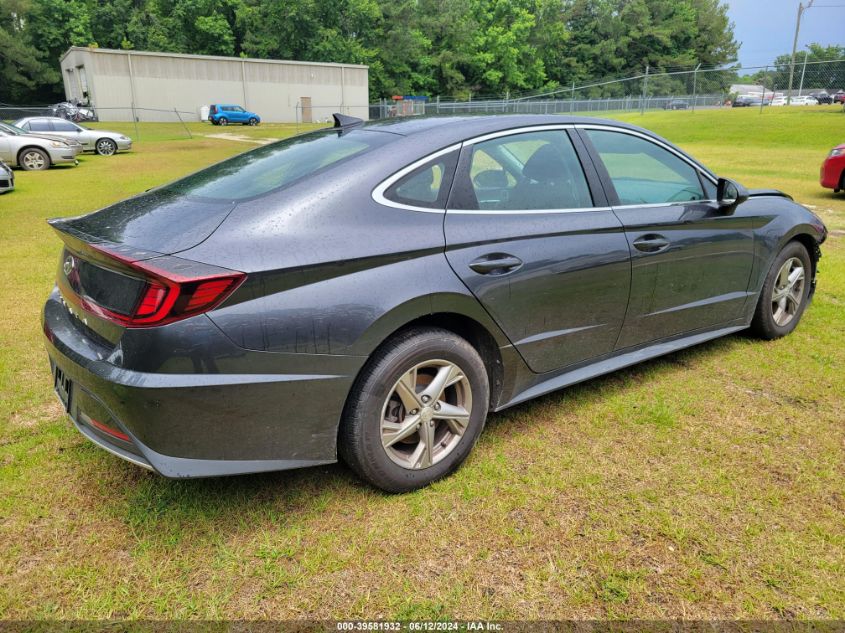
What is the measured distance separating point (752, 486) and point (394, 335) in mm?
1740

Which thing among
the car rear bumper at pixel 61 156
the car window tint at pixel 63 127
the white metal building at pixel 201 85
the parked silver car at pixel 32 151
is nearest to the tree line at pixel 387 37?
the white metal building at pixel 201 85

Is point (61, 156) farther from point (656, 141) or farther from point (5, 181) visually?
point (656, 141)

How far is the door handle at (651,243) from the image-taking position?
3.37 metres

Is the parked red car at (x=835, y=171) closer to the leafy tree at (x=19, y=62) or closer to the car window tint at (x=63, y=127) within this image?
the car window tint at (x=63, y=127)

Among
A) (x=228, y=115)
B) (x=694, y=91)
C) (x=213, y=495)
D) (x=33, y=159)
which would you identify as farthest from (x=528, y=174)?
(x=228, y=115)

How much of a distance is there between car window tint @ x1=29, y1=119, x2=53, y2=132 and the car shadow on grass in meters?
20.7

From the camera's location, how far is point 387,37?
195 ft

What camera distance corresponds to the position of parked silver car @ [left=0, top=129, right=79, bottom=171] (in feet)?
54.7

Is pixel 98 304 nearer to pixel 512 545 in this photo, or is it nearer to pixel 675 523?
pixel 512 545

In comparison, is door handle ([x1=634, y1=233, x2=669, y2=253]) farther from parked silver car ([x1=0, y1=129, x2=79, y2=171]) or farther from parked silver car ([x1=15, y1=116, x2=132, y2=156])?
parked silver car ([x1=15, y1=116, x2=132, y2=156])

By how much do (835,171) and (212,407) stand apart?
39.2 ft

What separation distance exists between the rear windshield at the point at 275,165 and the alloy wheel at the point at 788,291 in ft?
10.2

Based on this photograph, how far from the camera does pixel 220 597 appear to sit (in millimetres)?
2182

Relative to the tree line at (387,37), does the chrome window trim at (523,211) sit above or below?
below
